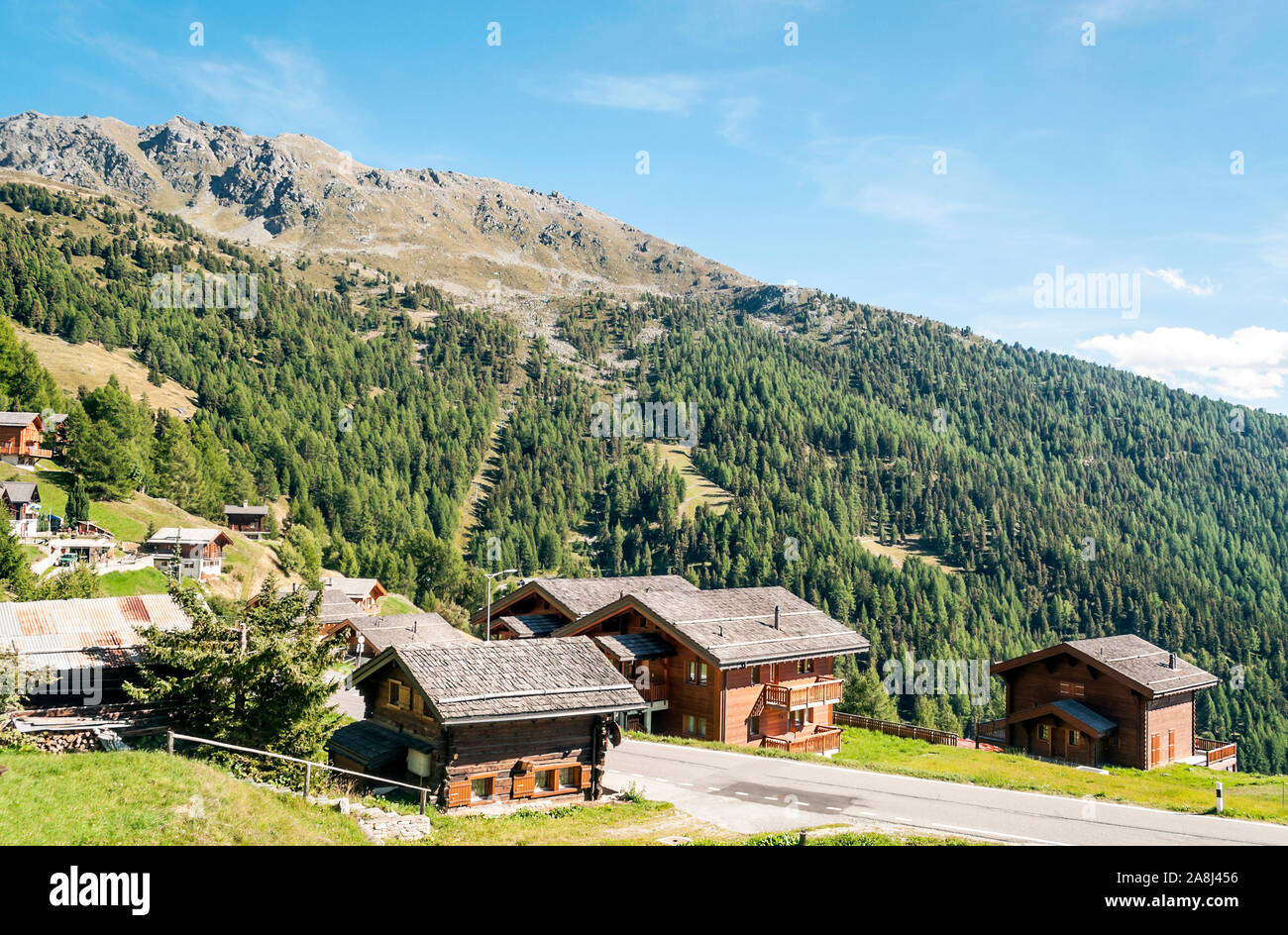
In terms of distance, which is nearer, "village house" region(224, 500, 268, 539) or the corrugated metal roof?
the corrugated metal roof

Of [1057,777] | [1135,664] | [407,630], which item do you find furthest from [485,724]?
[1135,664]

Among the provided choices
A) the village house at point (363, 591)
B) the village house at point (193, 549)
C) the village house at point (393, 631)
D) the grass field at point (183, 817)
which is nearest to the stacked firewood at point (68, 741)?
the grass field at point (183, 817)

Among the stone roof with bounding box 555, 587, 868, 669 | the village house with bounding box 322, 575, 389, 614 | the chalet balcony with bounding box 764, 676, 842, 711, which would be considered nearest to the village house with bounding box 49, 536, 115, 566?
the village house with bounding box 322, 575, 389, 614

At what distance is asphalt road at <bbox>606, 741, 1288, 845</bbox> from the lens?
88.5 ft

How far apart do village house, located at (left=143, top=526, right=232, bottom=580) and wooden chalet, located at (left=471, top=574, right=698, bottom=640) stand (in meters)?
49.8

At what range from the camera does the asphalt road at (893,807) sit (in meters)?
27.0

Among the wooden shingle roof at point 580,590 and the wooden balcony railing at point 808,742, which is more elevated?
the wooden shingle roof at point 580,590

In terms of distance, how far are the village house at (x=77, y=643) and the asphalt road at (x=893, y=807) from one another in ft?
62.6

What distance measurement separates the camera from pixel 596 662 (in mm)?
35844

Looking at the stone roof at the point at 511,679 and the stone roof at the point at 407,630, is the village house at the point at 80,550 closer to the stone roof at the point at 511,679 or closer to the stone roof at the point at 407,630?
the stone roof at the point at 407,630

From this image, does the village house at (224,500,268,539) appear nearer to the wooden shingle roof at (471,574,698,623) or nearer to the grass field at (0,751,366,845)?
the wooden shingle roof at (471,574,698,623)

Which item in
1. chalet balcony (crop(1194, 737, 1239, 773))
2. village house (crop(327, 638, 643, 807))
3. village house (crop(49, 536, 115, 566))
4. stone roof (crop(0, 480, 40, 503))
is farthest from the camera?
stone roof (crop(0, 480, 40, 503))
